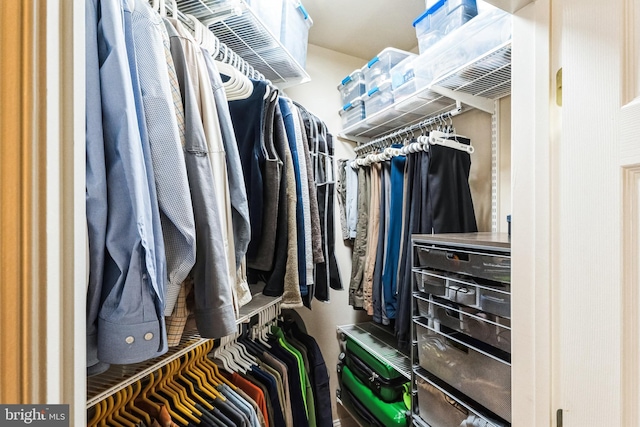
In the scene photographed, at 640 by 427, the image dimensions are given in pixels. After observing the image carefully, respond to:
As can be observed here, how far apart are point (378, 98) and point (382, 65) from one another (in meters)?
0.16

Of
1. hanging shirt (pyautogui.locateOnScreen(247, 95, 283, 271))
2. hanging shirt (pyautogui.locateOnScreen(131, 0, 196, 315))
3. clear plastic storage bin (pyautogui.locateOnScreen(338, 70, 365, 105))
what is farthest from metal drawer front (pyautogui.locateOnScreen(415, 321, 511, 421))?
clear plastic storage bin (pyautogui.locateOnScreen(338, 70, 365, 105))

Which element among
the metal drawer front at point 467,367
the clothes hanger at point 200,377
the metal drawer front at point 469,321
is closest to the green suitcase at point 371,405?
the metal drawer front at point 467,367

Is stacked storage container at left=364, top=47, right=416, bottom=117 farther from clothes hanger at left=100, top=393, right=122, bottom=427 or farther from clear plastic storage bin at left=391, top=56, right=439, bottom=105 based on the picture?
clothes hanger at left=100, top=393, right=122, bottom=427

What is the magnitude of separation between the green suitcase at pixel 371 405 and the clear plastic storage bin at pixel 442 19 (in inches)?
61.4

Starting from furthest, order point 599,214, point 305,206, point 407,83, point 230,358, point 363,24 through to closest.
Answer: point 363,24 → point 407,83 → point 230,358 → point 305,206 → point 599,214

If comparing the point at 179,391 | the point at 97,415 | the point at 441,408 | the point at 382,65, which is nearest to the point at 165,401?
the point at 179,391

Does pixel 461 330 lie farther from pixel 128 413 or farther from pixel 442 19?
pixel 442 19

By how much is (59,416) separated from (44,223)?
203mm

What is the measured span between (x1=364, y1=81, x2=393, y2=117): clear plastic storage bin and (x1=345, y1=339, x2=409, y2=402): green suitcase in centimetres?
128

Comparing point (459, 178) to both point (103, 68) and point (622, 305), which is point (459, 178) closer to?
point (622, 305)

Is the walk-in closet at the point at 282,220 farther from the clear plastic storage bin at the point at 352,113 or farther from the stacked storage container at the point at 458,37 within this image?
the clear plastic storage bin at the point at 352,113

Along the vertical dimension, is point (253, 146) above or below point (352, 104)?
below

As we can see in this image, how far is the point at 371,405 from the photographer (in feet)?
5.01

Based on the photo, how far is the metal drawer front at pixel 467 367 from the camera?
0.88 metres
